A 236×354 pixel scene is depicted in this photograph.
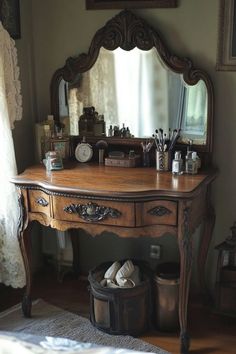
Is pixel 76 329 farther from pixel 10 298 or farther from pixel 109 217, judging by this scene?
pixel 109 217

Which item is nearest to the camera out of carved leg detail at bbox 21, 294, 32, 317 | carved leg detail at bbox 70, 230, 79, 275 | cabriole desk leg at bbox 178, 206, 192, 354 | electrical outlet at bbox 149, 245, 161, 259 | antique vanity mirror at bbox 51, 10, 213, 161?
cabriole desk leg at bbox 178, 206, 192, 354

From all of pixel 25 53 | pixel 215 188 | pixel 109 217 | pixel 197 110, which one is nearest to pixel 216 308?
pixel 215 188

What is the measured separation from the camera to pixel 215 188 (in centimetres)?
266

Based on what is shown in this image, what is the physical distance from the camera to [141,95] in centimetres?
266

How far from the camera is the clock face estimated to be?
9.06ft

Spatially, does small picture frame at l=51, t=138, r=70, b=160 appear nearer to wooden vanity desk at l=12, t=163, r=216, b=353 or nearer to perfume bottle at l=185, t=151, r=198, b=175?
wooden vanity desk at l=12, t=163, r=216, b=353

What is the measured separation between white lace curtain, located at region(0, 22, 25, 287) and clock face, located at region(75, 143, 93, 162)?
374mm

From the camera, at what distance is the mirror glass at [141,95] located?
2.57 metres

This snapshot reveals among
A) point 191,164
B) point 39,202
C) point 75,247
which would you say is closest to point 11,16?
point 39,202

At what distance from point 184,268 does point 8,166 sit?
106 centimetres

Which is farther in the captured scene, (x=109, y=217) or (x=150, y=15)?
(x=150, y=15)

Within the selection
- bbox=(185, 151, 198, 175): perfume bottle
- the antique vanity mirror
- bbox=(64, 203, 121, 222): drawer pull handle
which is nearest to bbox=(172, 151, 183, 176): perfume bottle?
bbox=(185, 151, 198, 175): perfume bottle

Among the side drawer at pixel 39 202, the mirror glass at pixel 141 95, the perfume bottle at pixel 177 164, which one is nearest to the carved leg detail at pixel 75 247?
the side drawer at pixel 39 202

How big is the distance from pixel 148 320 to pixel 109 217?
0.66 metres
